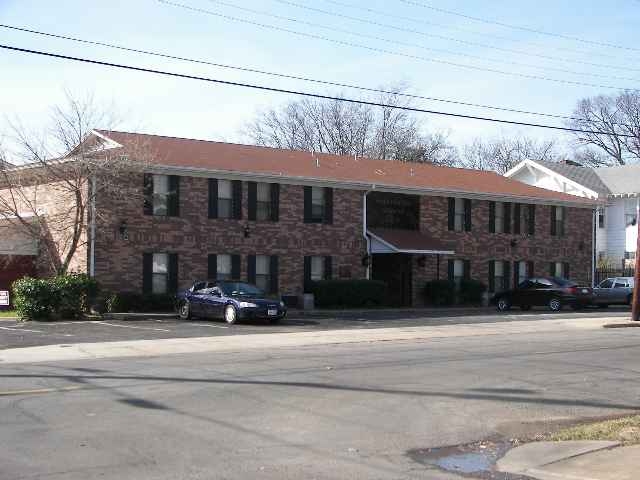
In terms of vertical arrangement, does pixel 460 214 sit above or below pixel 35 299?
above

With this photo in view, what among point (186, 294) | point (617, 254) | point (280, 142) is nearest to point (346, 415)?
point (186, 294)

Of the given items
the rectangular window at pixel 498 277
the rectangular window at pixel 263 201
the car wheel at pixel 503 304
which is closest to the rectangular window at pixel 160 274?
the rectangular window at pixel 263 201

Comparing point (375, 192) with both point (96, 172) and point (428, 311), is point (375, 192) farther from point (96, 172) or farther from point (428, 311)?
point (96, 172)

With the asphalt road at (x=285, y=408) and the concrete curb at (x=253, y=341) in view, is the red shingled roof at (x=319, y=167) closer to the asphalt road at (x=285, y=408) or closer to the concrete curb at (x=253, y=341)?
the concrete curb at (x=253, y=341)

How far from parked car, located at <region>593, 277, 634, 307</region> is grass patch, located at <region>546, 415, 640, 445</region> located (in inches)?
1174

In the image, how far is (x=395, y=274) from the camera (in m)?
39.9

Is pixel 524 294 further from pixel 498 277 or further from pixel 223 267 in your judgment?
pixel 223 267

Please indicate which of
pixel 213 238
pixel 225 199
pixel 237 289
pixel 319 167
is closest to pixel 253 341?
pixel 237 289

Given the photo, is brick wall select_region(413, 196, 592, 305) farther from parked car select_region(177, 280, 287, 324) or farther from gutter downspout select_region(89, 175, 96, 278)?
gutter downspout select_region(89, 175, 96, 278)

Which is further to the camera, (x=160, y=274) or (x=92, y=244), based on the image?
(x=160, y=274)

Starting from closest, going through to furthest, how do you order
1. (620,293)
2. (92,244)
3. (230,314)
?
(230,314) < (92,244) < (620,293)

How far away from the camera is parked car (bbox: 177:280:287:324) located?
85.7 ft

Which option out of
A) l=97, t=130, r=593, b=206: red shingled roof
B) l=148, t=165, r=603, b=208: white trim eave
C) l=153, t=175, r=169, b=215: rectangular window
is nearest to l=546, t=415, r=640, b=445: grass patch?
l=97, t=130, r=593, b=206: red shingled roof

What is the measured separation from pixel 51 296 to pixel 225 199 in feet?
29.5
